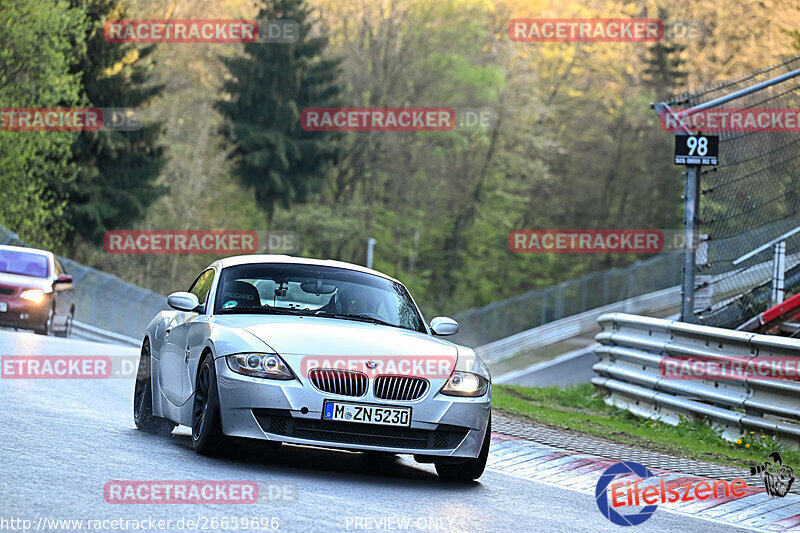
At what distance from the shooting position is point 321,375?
8.00 metres

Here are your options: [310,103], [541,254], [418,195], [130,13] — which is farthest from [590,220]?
[130,13]

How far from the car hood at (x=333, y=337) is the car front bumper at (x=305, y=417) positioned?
28cm

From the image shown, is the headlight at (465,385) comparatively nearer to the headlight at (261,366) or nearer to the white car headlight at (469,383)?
the white car headlight at (469,383)

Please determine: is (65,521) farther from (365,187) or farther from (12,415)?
(365,187)

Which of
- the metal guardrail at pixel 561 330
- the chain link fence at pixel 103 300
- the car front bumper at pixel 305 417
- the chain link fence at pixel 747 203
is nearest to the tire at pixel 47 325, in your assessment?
the chain link fence at pixel 103 300

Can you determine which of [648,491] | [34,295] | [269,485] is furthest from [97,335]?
Answer: [269,485]

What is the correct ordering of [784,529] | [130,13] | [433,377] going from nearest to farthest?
[784,529]
[433,377]
[130,13]

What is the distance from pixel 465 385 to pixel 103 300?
23.8 m

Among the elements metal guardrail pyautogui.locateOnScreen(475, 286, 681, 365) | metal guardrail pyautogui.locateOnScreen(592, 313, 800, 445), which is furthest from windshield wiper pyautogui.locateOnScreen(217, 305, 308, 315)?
metal guardrail pyautogui.locateOnScreen(475, 286, 681, 365)

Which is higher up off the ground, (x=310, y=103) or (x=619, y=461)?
(x=310, y=103)

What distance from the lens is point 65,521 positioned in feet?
19.3

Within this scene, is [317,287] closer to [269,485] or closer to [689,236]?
[269,485]

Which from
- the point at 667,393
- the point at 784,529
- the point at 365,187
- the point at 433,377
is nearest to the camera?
the point at 784,529

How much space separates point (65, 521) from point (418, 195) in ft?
197
